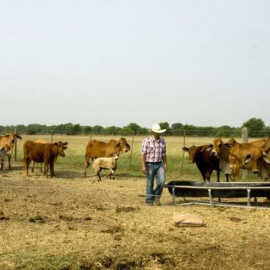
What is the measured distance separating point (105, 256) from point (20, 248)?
139 cm

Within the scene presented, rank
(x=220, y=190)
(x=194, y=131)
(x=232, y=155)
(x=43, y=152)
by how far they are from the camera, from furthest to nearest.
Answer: (x=194, y=131), (x=43, y=152), (x=232, y=155), (x=220, y=190)

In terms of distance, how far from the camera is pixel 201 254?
7656 millimetres

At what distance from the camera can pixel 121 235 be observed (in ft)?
28.2

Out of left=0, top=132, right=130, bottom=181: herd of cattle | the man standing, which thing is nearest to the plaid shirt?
the man standing

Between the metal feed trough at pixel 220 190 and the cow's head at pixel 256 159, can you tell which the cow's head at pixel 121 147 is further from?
the metal feed trough at pixel 220 190

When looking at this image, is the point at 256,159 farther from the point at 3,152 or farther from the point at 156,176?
the point at 3,152

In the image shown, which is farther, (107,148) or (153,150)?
(107,148)

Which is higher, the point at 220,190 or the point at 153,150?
the point at 153,150

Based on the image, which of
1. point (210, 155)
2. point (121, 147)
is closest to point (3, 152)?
point (121, 147)

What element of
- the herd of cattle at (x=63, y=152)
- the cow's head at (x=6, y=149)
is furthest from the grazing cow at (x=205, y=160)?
the cow's head at (x=6, y=149)

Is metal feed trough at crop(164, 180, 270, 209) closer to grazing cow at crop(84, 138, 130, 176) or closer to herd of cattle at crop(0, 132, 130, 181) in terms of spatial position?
herd of cattle at crop(0, 132, 130, 181)

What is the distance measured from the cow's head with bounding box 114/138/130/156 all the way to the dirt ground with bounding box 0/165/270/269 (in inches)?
288

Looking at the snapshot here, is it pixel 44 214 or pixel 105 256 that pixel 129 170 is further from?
pixel 105 256

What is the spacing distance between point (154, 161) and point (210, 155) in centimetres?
429
